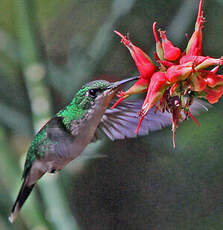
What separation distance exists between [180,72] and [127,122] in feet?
1.18

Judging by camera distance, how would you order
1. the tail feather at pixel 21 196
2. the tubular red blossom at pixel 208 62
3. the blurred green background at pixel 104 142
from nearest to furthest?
the tubular red blossom at pixel 208 62, the tail feather at pixel 21 196, the blurred green background at pixel 104 142

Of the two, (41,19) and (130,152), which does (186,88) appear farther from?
(41,19)

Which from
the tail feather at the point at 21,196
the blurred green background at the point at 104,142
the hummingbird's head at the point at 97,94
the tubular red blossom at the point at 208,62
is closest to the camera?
the tubular red blossom at the point at 208,62

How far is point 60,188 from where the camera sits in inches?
52.1

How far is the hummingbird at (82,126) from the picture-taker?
2.64 feet

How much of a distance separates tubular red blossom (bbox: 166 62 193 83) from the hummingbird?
14cm

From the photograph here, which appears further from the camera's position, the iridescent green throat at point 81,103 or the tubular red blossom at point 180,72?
the iridescent green throat at point 81,103

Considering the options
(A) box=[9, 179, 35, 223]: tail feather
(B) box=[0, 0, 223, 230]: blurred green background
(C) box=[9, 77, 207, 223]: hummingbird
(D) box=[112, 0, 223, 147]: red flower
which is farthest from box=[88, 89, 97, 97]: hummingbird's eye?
(B) box=[0, 0, 223, 230]: blurred green background

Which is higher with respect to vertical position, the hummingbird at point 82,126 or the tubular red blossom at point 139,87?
the tubular red blossom at point 139,87

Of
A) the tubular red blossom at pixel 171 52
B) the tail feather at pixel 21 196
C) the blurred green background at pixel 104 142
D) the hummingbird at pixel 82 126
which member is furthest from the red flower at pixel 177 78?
the blurred green background at pixel 104 142

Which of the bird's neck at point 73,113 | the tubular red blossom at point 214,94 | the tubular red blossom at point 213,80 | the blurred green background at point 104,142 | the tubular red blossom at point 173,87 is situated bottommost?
the blurred green background at point 104,142

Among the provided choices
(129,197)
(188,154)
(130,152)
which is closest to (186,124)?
(188,154)

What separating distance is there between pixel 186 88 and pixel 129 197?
0.96 metres

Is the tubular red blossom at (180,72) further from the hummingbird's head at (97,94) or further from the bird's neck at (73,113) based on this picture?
the bird's neck at (73,113)
